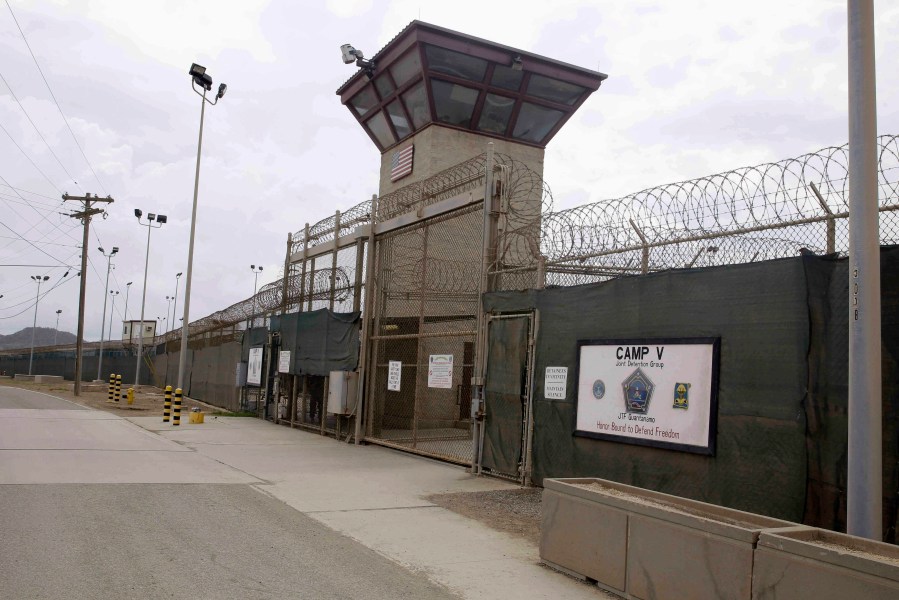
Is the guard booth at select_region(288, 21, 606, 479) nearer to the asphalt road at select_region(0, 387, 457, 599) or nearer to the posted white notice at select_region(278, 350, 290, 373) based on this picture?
the posted white notice at select_region(278, 350, 290, 373)

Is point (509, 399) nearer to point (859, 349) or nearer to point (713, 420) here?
point (713, 420)

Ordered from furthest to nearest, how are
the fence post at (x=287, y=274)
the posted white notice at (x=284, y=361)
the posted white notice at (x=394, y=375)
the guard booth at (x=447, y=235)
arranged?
1. the fence post at (x=287, y=274)
2. the posted white notice at (x=284, y=361)
3. the posted white notice at (x=394, y=375)
4. the guard booth at (x=447, y=235)

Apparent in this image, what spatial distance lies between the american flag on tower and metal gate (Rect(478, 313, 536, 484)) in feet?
49.6

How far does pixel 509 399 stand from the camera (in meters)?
11.0

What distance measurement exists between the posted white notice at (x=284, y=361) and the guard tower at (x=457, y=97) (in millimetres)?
7740

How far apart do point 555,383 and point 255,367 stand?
15.3 metres

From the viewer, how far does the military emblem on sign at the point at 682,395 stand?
7.70 m

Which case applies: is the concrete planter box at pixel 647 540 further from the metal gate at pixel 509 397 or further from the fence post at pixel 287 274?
the fence post at pixel 287 274

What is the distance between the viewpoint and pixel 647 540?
546 centimetres

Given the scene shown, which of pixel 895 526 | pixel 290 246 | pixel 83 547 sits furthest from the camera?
pixel 290 246

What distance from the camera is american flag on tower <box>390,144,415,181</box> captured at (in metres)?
26.0

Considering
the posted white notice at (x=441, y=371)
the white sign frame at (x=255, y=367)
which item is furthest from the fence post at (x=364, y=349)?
the white sign frame at (x=255, y=367)

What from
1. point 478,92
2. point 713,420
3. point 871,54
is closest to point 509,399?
point 713,420

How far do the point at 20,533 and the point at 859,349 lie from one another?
6983 millimetres
